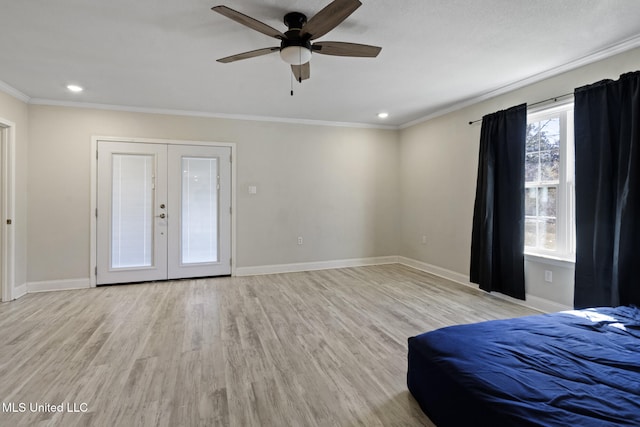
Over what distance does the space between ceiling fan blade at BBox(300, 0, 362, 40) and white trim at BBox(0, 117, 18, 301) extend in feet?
13.1

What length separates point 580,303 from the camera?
298 centimetres

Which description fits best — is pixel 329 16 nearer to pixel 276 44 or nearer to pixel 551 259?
pixel 276 44

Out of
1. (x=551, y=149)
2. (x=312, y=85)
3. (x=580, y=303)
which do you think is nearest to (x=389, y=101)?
(x=312, y=85)

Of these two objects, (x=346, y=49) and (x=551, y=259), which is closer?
(x=346, y=49)

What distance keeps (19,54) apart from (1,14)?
0.79 metres

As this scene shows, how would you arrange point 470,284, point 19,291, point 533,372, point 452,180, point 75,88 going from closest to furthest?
point 533,372 → point 75,88 → point 19,291 → point 470,284 → point 452,180

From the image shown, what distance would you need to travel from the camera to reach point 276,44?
9.07ft

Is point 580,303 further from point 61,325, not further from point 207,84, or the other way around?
point 61,325

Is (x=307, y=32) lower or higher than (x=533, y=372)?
higher

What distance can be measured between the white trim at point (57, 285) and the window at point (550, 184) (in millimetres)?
5928

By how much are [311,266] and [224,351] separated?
9.85 feet

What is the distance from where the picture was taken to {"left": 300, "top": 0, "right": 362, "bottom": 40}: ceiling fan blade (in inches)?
72.3

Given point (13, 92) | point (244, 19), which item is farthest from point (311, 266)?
point (13, 92)

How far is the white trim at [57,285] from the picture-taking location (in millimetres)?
4148
